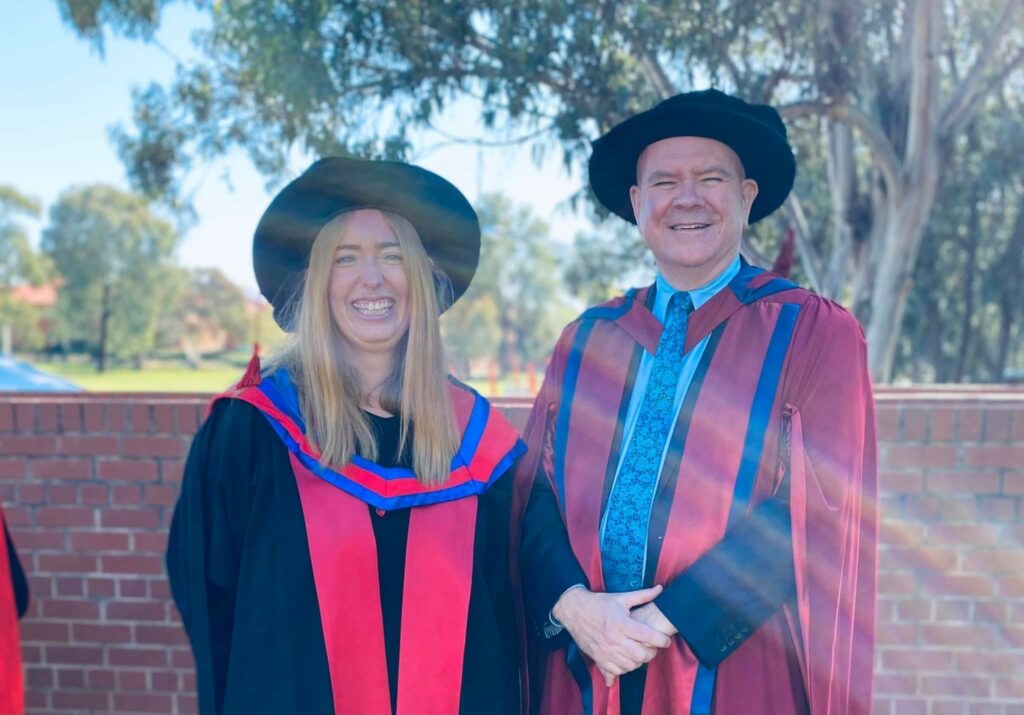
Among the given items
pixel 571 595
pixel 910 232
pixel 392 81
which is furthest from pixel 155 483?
pixel 910 232

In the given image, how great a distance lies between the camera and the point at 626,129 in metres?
2.31

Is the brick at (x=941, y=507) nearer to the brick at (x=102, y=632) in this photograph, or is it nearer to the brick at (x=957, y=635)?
the brick at (x=957, y=635)

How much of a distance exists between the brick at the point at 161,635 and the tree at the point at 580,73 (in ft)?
8.76

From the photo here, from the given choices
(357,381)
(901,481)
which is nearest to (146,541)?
(357,381)

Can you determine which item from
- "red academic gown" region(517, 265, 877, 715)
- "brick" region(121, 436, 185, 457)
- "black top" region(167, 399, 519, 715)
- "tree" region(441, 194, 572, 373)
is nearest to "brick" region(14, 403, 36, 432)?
"brick" region(121, 436, 185, 457)

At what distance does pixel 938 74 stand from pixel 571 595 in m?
5.83

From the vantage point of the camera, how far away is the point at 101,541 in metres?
3.24

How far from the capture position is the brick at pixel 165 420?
320 cm

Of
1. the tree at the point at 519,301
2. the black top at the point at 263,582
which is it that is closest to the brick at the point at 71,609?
the black top at the point at 263,582

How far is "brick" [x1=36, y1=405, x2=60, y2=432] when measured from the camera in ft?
10.6

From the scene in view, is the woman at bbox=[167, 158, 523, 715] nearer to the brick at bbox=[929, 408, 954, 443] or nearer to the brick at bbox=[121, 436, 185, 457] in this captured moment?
the brick at bbox=[121, 436, 185, 457]

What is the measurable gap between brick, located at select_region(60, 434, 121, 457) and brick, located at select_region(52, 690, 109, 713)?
37.4 inches

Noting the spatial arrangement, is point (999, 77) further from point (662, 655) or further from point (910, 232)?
point (662, 655)

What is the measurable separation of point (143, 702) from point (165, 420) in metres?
1.12
